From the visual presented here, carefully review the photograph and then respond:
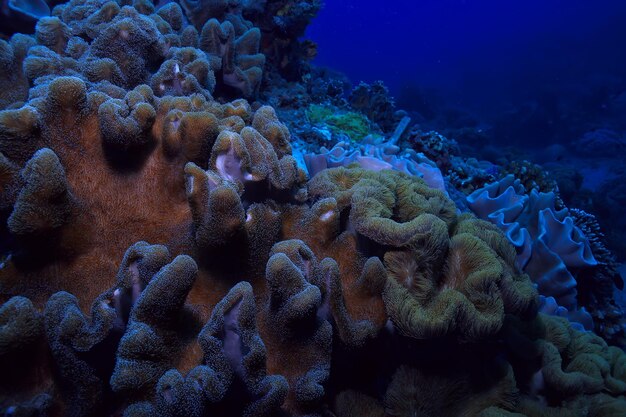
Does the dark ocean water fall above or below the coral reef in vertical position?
above

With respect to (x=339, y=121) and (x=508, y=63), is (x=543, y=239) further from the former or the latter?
(x=508, y=63)

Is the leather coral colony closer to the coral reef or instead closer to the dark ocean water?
the coral reef

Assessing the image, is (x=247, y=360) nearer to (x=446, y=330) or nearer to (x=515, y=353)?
(x=446, y=330)

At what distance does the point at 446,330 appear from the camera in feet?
5.79

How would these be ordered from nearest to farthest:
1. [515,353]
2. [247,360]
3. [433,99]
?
1. [247,360]
2. [515,353]
3. [433,99]

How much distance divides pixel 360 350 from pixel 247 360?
29.6 inches

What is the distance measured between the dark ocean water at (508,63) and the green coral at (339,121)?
7.67 m

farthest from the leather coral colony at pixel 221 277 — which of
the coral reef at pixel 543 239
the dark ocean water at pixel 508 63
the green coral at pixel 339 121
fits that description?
the dark ocean water at pixel 508 63

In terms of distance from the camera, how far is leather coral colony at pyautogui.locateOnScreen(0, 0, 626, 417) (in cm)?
144

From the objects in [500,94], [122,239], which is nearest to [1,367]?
[122,239]

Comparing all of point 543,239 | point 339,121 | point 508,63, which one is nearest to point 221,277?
point 543,239

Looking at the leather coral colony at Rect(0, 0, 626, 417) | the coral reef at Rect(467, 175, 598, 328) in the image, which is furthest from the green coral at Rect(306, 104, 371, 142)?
the leather coral colony at Rect(0, 0, 626, 417)

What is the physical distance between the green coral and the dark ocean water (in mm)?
7665

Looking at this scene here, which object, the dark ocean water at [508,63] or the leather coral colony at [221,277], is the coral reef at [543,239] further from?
the dark ocean water at [508,63]
